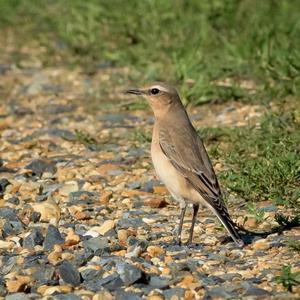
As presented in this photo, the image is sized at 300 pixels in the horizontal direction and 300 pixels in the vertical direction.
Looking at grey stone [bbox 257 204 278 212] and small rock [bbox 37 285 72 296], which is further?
grey stone [bbox 257 204 278 212]

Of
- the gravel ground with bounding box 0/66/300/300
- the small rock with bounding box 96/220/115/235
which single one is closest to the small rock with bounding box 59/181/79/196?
the gravel ground with bounding box 0/66/300/300

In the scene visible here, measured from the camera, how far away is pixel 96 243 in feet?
24.3

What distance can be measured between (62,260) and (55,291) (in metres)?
0.52

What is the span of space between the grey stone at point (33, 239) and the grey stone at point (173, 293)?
1.34 meters

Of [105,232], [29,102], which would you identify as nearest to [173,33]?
[29,102]

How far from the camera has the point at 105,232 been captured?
25.6 feet

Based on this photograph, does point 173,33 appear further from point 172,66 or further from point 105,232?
point 105,232

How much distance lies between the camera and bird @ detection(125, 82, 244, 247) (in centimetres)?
741

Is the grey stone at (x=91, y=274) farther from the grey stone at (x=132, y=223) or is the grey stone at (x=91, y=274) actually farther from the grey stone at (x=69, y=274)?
the grey stone at (x=132, y=223)

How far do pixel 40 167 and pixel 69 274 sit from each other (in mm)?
2987

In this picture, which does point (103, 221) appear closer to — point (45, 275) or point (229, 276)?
point (45, 275)

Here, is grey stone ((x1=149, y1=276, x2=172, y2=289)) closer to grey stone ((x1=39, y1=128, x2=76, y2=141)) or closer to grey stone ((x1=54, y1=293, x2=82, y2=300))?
grey stone ((x1=54, y1=293, x2=82, y2=300))

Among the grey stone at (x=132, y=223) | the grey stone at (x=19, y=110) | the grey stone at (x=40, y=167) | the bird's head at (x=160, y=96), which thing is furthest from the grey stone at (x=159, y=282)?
the grey stone at (x=19, y=110)

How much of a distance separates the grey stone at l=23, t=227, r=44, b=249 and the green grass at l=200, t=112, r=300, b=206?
5.70ft
